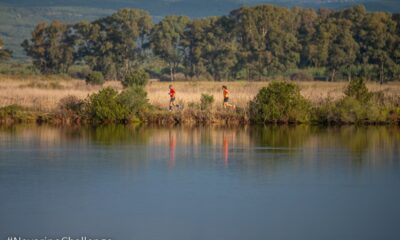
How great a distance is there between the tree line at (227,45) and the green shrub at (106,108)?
34241 millimetres

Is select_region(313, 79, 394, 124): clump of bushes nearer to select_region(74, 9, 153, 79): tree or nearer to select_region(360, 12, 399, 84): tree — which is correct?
select_region(360, 12, 399, 84): tree

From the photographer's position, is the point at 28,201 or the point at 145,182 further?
the point at 145,182

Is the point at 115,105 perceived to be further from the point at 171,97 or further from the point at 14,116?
the point at 14,116

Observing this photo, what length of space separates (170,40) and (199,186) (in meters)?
56.2

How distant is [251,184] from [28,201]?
211 inches

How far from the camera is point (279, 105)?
38.2 m

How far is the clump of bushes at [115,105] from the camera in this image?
3778 cm

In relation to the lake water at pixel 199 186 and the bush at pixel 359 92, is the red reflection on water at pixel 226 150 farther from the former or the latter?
the bush at pixel 359 92

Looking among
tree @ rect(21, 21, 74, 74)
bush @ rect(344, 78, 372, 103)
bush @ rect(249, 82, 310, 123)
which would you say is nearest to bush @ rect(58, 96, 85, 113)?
bush @ rect(249, 82, 310, 123)

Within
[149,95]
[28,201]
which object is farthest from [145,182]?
A: [149,95]

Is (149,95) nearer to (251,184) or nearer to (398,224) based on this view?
(251,184)

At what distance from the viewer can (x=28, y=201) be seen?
1962 cm

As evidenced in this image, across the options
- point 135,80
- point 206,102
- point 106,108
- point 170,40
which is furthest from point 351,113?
point 170,40

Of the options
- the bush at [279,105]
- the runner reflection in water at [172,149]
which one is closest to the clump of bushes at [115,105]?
the runner reflection in water at [172,149]
